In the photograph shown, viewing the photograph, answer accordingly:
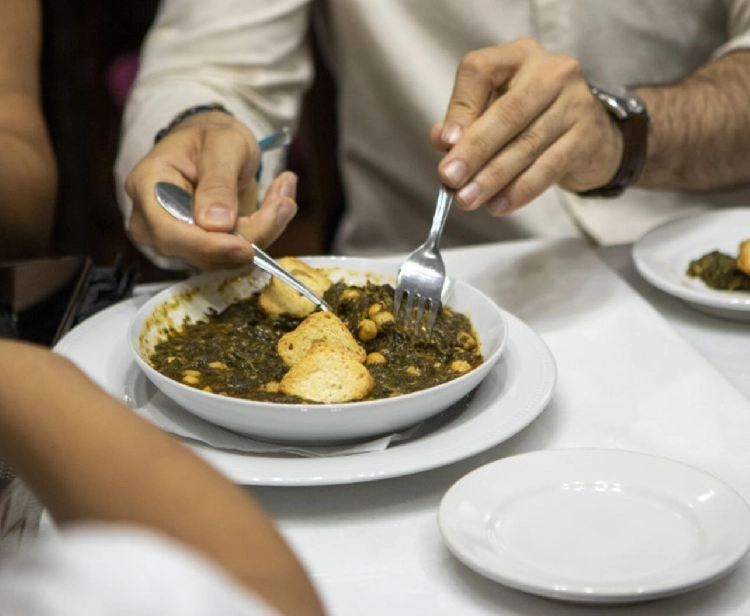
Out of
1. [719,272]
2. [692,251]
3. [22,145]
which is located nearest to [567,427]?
[719,272]

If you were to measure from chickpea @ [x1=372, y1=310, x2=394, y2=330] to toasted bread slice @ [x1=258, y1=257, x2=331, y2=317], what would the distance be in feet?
0.35

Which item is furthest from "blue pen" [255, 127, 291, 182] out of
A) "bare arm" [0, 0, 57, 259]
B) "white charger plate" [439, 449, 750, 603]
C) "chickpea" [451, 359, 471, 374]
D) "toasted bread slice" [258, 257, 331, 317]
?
"white charger plate" [439, 449, 750, 603]

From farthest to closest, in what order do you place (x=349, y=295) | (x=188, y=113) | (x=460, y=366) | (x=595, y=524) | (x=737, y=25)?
(x=737, y=25)
(x=188, y=113)
(x=349, y=295)
(x=460, y=366)
(x=595, y=524)

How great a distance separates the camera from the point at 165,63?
1.98 metres

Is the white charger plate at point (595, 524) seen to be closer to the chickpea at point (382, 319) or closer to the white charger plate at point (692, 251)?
the chickpea at point (382, 319)

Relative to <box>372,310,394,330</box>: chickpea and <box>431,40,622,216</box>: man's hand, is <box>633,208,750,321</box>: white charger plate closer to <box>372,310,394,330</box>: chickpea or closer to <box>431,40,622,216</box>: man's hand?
<box>431,40,622,216</box>: man's hand

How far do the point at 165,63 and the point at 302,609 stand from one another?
1.54 m

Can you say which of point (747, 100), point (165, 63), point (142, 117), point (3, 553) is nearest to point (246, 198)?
point (142, 117)

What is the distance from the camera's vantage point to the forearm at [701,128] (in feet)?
5.84

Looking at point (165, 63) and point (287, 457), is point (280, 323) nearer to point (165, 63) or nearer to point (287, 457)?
point (287, 457)

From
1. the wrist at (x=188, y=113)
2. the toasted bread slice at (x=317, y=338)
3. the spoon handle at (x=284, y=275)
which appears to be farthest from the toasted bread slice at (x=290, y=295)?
the wrist at (x=188, y=113)

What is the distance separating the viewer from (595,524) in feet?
2.95

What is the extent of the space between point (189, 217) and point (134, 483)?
29.5 inches

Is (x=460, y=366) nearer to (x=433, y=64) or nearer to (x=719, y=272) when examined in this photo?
(x=719, y=272)
